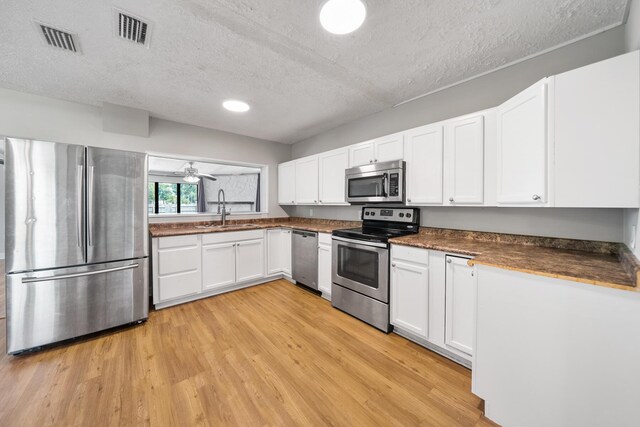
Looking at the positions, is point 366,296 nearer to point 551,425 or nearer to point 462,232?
point 462,232

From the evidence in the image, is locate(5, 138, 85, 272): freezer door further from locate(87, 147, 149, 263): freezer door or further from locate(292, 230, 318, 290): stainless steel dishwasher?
locate(292, 230, 318, 290): stainless steel dishwasher

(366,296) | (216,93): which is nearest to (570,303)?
(366,296)

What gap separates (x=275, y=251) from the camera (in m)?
3.88

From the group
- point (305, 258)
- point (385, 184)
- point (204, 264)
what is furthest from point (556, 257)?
point (204, 264)

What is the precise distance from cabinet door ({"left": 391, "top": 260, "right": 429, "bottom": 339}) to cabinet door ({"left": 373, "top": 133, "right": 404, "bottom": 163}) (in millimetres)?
1231

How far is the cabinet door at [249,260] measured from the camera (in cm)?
347

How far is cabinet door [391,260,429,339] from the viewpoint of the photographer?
2.02 meters

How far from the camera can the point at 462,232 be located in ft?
7.77

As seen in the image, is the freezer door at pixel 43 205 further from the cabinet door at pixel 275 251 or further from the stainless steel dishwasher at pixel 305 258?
the stainless steel dishwasher at pixel 305 258

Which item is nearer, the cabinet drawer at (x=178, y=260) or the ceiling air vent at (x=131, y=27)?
the ceiling air vent at (x=131, y=27)

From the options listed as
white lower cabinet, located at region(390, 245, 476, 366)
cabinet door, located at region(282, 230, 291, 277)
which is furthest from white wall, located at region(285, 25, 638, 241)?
cabinet door, located at region(282, 230, 291, 277)

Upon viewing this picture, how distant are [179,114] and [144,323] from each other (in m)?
2.71

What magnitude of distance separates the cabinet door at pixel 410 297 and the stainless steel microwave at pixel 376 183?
2.66ft

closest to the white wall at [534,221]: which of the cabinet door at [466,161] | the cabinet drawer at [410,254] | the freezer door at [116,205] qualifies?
the cabinet door at [466,161]
